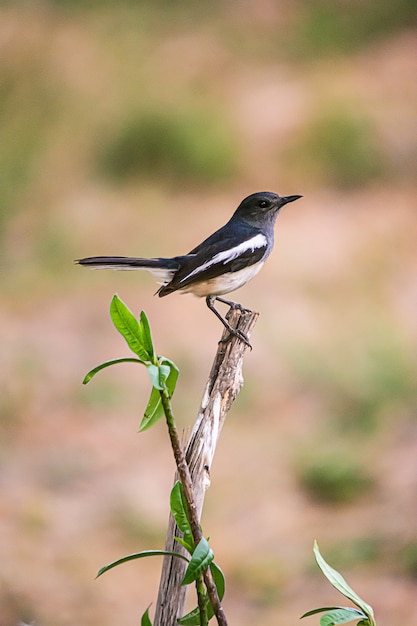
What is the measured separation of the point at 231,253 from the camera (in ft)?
14.2

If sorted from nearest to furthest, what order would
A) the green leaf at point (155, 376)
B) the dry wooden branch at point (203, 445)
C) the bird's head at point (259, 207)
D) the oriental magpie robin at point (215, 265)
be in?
the green leaf at point (155, 376) < the dry wooden branch at point (203, 445) < the oriental magpie robin at point (215, 265) < the bird's head at point (259, 207)

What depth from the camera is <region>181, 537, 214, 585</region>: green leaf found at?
2227mm

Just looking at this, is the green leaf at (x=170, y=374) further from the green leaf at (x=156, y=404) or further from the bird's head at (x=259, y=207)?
the bird's head at (x=259, y=207)

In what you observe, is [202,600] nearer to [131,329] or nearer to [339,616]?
[339,616]

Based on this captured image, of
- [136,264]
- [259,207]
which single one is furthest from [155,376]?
[259,207]

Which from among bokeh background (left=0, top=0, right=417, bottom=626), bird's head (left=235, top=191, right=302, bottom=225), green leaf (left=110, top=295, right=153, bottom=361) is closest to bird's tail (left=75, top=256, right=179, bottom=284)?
bird's head (left=235, top=191, right=302, bottom=225)

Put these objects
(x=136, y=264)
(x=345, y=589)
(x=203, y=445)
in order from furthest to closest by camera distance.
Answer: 1. (x=136, y=264)
2. (x=203, y=445)
3. (x=345, y=589)

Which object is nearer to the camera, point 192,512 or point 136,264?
point 192,512

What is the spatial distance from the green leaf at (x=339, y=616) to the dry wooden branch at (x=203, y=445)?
1.54 feet

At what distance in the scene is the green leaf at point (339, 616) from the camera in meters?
2.31

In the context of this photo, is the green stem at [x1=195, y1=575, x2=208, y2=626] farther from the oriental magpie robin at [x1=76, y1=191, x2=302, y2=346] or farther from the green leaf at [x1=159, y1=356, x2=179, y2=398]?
the oriental magpie robin at [x1=76, y1=191, x2=302, y2=346]

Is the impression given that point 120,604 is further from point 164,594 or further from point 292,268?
point 292,268

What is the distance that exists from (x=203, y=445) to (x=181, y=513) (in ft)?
1.47

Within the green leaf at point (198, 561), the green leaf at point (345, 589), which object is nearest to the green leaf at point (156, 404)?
the green leaf at point (198, 561)
